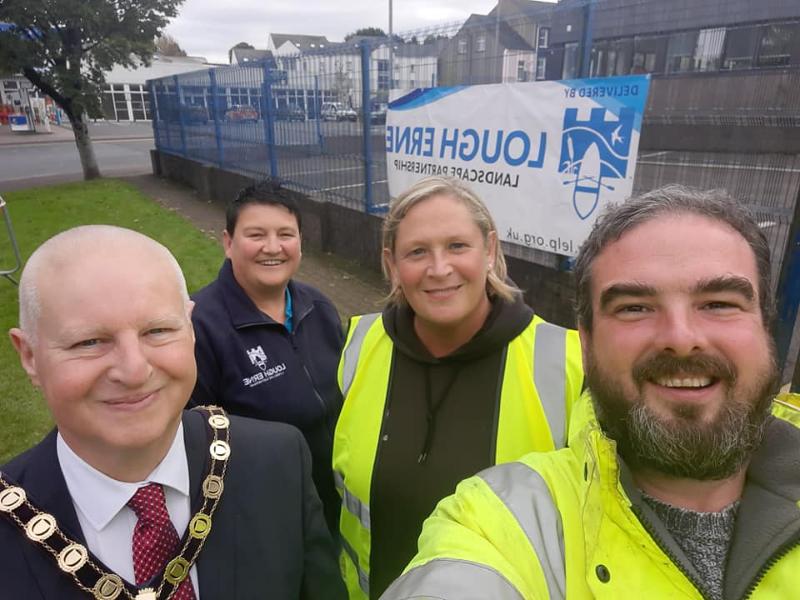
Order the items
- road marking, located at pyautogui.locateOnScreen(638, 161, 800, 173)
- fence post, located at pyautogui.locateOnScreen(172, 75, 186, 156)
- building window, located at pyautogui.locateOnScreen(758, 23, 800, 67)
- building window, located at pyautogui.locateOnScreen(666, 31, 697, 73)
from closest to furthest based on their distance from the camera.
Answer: building window, located at pyautogui.locateOnScreen(758, 23, 800, 67)
road marking, located at pyautogui.locateOnScreen(638, 161, 800, 173)
building window, located at pyautogui.locateOnScreen(666, 31, 697, 73)
fence post, located at pyautogui.locateOnScreen(172, 75, 186, 156)

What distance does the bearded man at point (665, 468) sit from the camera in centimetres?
107

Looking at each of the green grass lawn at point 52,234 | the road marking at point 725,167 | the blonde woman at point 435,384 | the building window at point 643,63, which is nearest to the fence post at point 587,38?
the building window at point 643,63

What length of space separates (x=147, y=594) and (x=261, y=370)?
1173mm

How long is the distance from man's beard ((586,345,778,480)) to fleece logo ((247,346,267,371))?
1.56m

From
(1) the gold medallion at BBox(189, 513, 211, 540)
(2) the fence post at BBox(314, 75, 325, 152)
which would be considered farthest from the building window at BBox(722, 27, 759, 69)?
(2) the fence post at BBox(314, 75, 325, 152)

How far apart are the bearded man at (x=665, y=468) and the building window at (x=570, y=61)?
3.48 metres

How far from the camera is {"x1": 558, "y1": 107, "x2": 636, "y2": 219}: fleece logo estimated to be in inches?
152

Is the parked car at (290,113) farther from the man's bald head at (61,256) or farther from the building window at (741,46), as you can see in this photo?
the man's bald head at (61,256)

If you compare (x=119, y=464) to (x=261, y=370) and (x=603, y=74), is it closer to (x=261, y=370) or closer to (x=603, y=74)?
(x=261, y=370)

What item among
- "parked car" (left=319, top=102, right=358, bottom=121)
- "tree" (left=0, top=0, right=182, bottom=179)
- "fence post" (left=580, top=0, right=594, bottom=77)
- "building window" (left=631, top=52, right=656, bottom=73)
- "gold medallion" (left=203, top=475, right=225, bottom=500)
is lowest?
"gold medallion" (left=203, top=475, right=225, bottom=500)

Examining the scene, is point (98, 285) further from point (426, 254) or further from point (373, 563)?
point (373, 563)

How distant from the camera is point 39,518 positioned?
1103mm

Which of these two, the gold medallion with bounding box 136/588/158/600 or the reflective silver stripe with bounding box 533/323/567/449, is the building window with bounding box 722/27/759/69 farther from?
the gold medallion with bounding box 136/588/158/600

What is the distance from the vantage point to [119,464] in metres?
1.19
